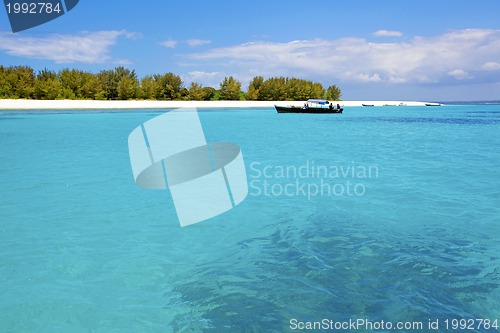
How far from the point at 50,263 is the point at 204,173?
9732 millimetres

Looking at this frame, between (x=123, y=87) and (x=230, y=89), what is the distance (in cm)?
3957

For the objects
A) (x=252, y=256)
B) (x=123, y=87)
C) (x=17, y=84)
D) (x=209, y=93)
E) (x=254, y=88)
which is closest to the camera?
(x=252, y=256)

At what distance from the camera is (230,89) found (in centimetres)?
13962

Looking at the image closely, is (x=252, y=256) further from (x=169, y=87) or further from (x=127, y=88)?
(x=169, y=87)

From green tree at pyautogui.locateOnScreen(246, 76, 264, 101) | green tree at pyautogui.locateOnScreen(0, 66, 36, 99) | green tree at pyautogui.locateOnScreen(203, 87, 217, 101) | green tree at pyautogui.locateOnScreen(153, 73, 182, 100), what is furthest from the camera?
green tree at pyautogui.locateOnScreen(246, 76, 264, 101)

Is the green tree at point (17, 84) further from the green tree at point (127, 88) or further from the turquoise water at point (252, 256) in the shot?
the turquoise water at point (252, 256)

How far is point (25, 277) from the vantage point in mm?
6973

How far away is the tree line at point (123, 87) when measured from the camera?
9856 centimetres

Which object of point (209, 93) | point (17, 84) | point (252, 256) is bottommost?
point (252, 256)

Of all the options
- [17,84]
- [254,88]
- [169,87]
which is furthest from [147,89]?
[254,88]

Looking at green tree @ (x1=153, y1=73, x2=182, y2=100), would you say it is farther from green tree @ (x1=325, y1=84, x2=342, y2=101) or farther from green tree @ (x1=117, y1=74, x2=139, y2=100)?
green tree @ (x1=325, y1=84, x2=342, y2=101)

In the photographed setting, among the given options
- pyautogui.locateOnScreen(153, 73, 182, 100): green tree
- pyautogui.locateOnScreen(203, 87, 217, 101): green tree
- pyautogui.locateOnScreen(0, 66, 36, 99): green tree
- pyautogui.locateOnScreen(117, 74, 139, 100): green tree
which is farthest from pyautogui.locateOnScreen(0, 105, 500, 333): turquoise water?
pyautogui.locateOnScreen(203, 87, 217, 101): green tree

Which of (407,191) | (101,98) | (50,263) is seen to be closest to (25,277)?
(50,263)

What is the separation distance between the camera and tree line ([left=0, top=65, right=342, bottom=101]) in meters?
98.6
